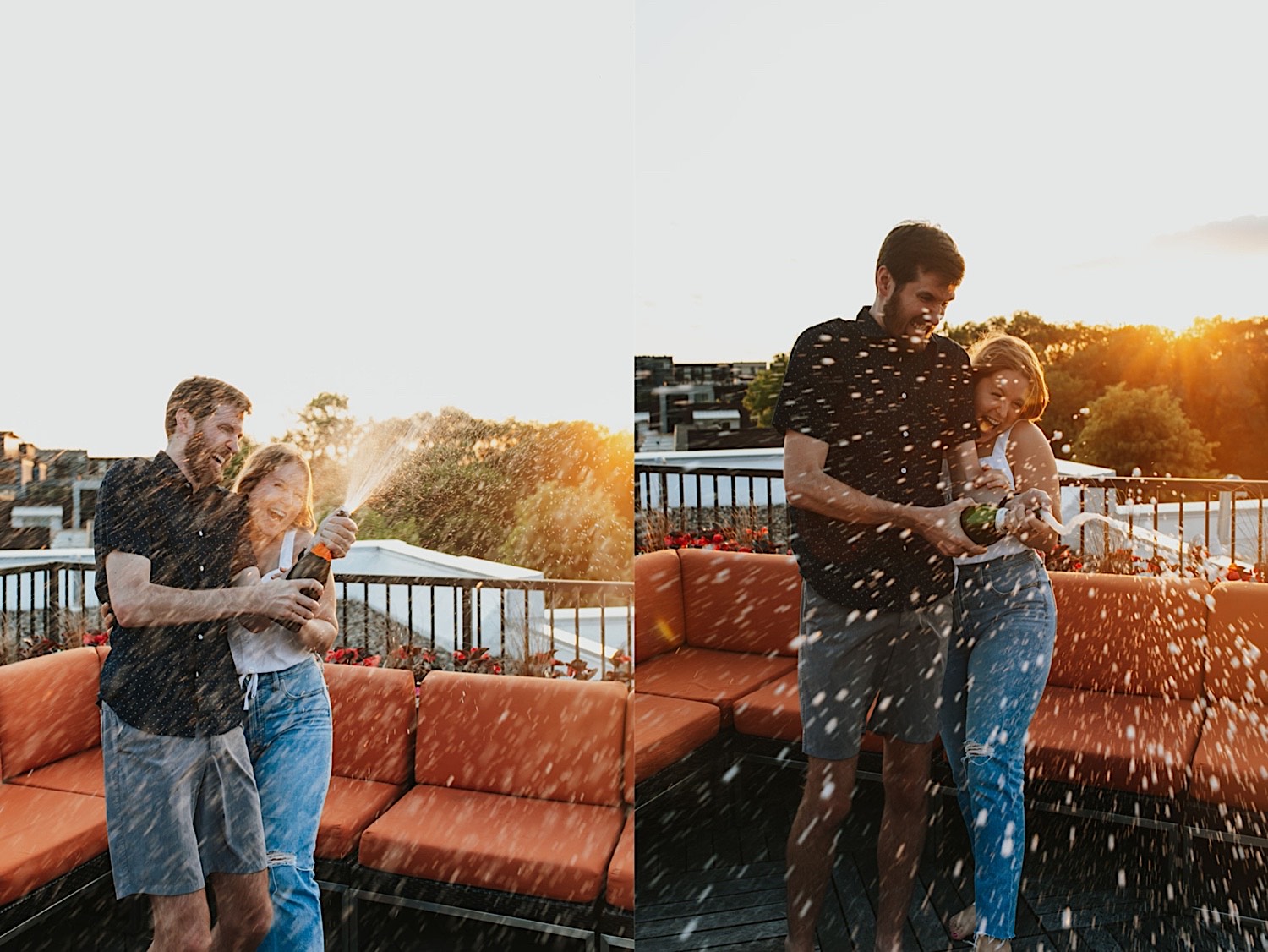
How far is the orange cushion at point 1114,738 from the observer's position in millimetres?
1622

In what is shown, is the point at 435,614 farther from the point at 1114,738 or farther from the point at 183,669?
the point at 1114,738

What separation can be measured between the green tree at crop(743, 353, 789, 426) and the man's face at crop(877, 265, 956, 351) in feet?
0.64

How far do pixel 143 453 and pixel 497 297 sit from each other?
2.37ft

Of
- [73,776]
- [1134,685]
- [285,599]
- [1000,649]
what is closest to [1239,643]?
[1134,685]

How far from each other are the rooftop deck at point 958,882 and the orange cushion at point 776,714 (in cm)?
7

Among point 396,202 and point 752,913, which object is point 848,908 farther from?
point 396,202

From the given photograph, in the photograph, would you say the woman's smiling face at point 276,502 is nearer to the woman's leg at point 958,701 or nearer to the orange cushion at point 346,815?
the orange cushion at point 346,815

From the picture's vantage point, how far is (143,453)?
164cm

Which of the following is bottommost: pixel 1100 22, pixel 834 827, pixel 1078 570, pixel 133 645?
pixel 834 827

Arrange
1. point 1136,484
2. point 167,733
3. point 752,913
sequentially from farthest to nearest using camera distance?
point 752,913 → point 167,733 → point 1136,484

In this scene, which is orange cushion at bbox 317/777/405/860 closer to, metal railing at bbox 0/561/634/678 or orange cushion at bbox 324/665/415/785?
orange cushion at bbox 324/665/415/785

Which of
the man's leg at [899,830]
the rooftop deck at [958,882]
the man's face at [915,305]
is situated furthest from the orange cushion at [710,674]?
the man's face at [915,305]

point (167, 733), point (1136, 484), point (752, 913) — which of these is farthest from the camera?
point (752, 913)

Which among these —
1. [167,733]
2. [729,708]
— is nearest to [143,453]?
[167,733]
